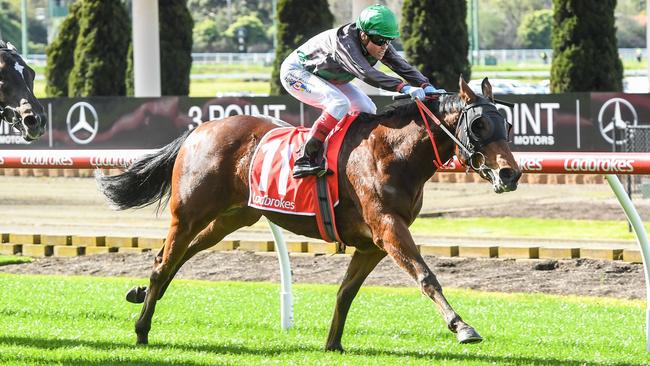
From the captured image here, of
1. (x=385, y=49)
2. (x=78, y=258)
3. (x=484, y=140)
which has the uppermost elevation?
(x=385, y=49)

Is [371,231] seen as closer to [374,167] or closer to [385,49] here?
[374,167]

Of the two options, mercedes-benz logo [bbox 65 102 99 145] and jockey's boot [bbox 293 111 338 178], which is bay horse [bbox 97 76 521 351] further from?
mercedes-benz logo [bbox 65 102 99 145]

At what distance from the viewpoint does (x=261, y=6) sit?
9062 cm

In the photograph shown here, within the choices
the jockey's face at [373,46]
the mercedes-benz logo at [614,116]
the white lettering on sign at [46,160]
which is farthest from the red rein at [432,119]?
the mercedes-benz logo at [614,116]

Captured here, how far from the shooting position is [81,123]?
18.7 m

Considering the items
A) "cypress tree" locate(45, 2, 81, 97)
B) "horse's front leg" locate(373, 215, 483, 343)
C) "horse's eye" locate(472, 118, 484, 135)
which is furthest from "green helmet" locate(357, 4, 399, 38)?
"cypress tree" locate(45, 2, 81, 97)

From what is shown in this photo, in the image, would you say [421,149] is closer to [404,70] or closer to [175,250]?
[404,70]

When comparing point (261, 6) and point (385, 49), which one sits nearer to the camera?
point (385, 49)

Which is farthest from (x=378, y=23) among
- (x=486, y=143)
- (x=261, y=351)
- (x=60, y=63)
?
(x=60, y=63)

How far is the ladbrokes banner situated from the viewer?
634 inches

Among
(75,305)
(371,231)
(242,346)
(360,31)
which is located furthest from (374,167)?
(75,305)

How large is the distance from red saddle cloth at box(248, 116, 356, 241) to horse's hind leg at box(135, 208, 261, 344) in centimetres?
34

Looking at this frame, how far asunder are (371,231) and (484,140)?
2.46ft

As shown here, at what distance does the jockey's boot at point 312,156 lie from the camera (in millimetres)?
6160
